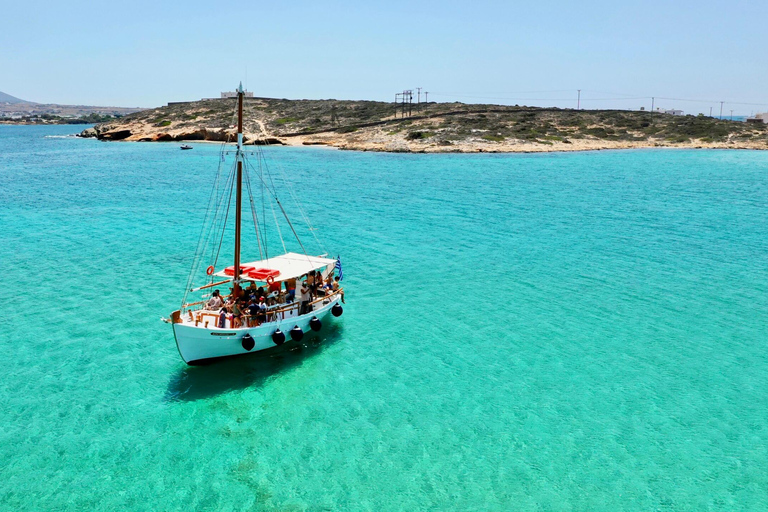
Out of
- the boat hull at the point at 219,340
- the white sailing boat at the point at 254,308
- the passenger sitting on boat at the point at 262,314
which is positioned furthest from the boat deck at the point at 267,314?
the boat hull at the point at 219,340

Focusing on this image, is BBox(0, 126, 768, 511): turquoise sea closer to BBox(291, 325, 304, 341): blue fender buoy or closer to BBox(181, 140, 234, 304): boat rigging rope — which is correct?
BBox(181, 140, 234, 304): boat rigging rope

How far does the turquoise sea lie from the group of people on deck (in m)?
1.89

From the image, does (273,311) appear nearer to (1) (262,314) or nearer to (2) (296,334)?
(1) (262,314)

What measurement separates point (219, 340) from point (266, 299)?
123 inches

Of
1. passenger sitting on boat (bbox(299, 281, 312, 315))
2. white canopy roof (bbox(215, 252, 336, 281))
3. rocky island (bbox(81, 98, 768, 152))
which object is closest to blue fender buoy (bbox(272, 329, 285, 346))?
passenger sitting on boat (bbox(299, 281, 312, 315))

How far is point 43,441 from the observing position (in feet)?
57.8

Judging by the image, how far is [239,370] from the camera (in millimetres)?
22656

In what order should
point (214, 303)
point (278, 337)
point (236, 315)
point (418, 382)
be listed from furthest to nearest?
point (214, 303) < point (278, 337) < point (236, 315) < point (418, 382)

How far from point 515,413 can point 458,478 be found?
417cm

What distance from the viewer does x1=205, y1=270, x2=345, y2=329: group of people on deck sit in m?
23.2

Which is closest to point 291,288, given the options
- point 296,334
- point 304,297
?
point 304,297

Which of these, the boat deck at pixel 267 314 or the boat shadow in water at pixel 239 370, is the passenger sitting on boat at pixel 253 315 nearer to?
the boat deck at pixel 267 314

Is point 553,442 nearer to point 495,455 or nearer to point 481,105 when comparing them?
point 495,455

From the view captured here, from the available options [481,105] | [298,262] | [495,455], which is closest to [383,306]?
[298,262]
